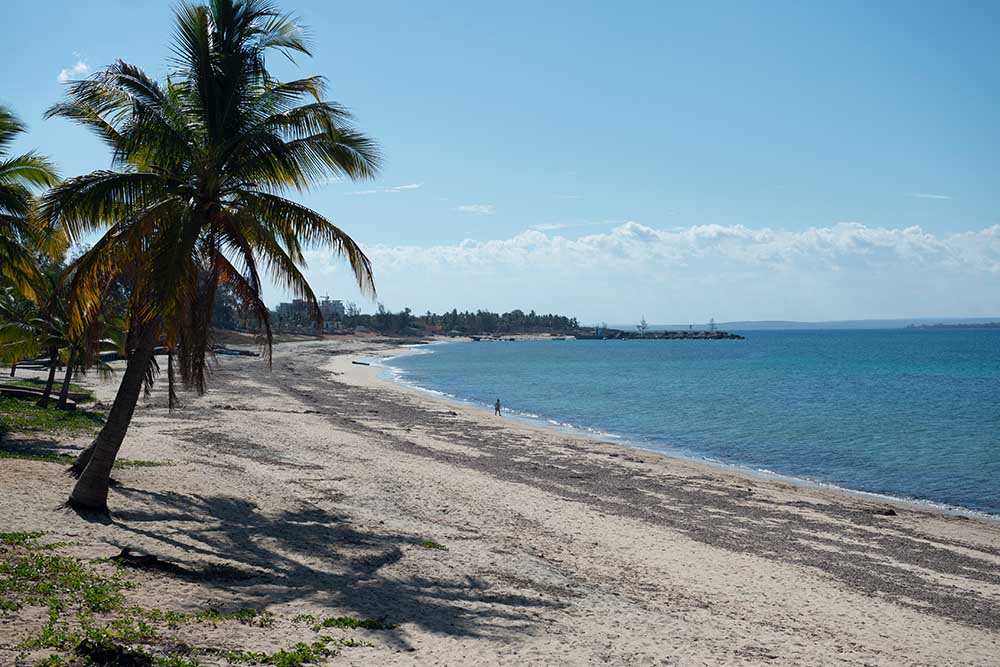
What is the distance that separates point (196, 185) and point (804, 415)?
39.3 m

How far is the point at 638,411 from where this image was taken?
149 feet

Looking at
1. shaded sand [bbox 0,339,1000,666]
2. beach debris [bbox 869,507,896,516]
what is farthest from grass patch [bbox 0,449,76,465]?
beach debris [bbox 869,507,896,516]

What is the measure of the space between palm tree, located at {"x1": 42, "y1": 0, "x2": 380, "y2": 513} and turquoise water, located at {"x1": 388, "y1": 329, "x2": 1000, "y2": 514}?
67.2 feet

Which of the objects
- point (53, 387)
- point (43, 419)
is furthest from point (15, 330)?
point (53, 387)

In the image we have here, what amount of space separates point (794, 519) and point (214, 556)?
44.5 ft

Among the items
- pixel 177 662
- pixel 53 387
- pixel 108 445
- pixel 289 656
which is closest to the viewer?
pixel 177 662

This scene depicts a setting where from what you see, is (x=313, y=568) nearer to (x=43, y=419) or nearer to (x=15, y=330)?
(x=43, y=419)

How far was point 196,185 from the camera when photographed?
37.6ft

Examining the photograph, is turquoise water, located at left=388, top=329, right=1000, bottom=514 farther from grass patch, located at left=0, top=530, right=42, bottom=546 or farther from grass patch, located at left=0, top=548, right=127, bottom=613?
grass patch, located at left=0, top=530, right=42, bottom=546

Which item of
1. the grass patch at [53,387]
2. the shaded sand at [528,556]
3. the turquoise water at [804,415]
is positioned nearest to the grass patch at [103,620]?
the shaded sand at [528,556]

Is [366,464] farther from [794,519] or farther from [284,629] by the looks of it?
[284,629]

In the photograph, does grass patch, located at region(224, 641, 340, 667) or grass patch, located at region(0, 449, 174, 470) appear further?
grass patch, located at region(0, 449, 174, 470)

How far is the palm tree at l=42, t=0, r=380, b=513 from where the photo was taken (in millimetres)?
10578

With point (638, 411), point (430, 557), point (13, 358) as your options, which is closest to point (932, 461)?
point (638, 411)
